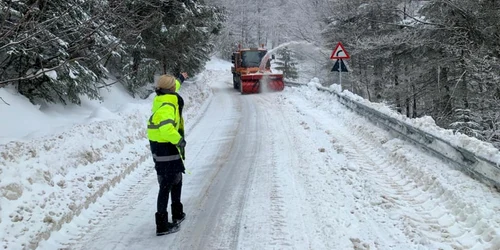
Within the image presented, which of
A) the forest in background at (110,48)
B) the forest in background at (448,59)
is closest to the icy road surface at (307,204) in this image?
the forest in background at (110,48)

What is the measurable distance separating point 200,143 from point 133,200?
416cm

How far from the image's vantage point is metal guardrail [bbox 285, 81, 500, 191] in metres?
5.21

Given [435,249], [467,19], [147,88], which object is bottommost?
[435,249]

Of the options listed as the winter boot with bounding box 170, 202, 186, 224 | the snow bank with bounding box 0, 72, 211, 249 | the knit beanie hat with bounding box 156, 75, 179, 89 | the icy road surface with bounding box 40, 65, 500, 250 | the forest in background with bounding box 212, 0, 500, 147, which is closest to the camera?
the icy road surface with bounding box 40, 65, 500, 250

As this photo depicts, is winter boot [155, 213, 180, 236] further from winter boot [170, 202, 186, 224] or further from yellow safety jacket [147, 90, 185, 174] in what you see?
yellow safety jacket [147, 90, 185, 174]

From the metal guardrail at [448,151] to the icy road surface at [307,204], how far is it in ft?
0.45

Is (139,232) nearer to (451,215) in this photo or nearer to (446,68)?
(451,215)

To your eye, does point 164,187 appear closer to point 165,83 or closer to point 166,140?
point 166,140

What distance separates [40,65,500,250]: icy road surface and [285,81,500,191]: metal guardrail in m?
0.14

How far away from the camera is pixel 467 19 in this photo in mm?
13461

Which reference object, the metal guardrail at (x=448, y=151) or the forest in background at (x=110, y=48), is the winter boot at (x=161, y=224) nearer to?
the forest in background at (x=110, y=48)

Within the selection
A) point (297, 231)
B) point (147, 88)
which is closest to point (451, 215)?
point (297, 231)

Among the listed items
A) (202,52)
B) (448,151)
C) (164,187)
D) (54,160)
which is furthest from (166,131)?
(202,52)

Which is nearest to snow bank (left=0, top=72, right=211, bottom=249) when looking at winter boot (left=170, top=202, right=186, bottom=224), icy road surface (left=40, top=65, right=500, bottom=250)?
icy road surface (left=40, top=65, right=500, bottom=250)
